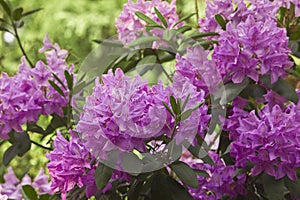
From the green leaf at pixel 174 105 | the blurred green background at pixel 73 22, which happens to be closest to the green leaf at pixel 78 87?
the green leaf at pixel 174 105

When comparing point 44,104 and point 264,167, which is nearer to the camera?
point 264,167

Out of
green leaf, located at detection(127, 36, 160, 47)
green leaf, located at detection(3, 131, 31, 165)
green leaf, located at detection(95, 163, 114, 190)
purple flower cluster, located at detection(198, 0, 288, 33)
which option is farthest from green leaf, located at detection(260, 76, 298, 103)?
green leaf, located at detection(3, 131, 31, 165)

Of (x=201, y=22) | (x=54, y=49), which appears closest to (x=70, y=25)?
(x=54, y=49)

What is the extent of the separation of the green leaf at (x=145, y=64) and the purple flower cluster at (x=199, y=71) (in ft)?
0.51

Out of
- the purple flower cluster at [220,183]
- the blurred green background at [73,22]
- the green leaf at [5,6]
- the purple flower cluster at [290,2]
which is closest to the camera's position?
the purple flower cluster at [220,183]

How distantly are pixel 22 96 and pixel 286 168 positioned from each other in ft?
1.70

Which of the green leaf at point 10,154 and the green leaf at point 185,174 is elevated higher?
the green leaf at point 185,174

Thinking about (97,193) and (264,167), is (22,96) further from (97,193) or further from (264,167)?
(264,167)

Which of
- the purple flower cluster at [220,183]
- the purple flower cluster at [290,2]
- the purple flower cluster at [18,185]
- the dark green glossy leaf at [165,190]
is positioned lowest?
the purple flower cluster at [18,185]

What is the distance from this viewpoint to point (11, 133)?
1296 millimetres

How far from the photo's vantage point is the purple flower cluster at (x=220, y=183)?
1.13 metres

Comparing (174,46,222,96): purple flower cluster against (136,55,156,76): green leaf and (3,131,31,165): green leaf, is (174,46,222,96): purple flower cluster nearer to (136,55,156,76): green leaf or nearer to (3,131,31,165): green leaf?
(136,55,156,76): green leaf

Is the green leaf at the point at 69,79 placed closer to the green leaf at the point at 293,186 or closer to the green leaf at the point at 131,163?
the green leaf at the point at 131,163

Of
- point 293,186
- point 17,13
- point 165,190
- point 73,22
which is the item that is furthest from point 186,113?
point 73,22
